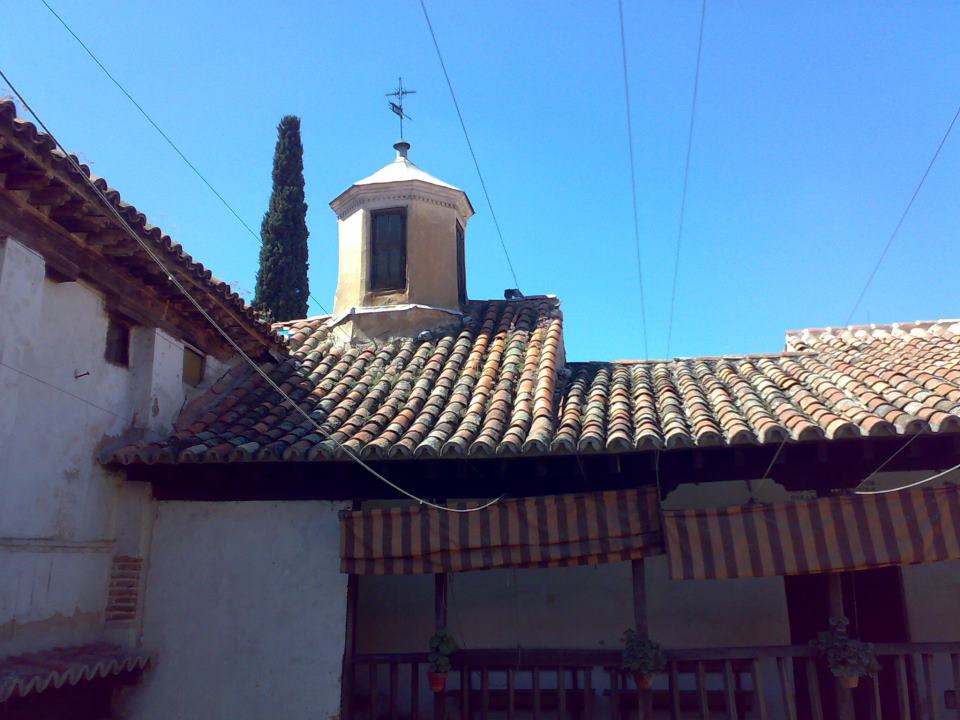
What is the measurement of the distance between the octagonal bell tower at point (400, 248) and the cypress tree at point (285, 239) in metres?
7.45

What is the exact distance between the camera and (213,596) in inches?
316

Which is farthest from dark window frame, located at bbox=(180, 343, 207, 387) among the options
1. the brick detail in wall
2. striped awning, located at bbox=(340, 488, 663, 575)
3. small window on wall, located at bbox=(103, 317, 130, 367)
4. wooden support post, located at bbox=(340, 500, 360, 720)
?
striped awning, located at bbox=(340, 488, 663, 575)

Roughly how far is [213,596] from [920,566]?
279 inches

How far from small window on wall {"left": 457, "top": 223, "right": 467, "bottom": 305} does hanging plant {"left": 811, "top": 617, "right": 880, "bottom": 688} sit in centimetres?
748

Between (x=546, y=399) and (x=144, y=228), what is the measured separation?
4268 millimetres

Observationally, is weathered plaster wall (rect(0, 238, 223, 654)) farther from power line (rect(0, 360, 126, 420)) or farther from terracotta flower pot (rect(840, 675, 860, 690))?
terracotta flower pot (rect(840, 675, 860, 690))

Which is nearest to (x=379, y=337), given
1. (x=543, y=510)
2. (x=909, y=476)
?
(x=543, y=510)

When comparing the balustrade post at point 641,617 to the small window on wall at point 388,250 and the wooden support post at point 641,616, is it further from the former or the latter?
the small window on wall at point 388,250

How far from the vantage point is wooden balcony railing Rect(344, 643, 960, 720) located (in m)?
6.79

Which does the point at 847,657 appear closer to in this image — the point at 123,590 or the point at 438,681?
the point at 438,681

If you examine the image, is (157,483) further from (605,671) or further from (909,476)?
(909,476)

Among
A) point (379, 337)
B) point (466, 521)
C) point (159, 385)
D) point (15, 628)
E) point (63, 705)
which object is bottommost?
point (63, 705)

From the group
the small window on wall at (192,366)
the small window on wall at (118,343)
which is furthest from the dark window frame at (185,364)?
the small window on wall at (118,343)

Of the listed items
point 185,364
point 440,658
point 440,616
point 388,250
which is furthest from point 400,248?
point 440,658
